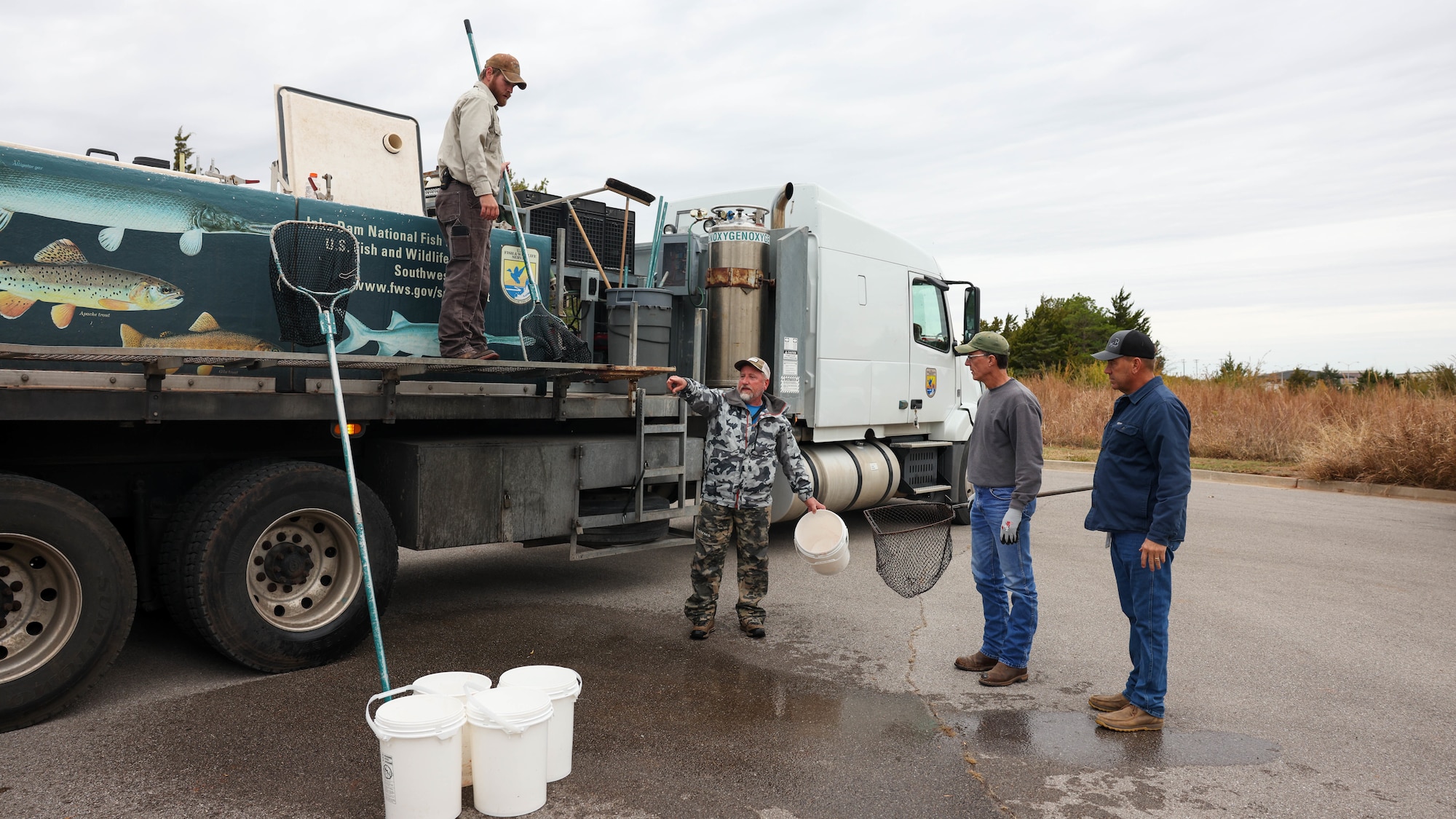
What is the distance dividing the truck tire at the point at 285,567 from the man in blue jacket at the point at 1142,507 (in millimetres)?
3775

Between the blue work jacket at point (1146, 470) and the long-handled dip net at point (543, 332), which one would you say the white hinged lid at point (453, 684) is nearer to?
the long-handled dip net at point (543, 332)

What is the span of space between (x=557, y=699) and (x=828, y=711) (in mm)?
1556

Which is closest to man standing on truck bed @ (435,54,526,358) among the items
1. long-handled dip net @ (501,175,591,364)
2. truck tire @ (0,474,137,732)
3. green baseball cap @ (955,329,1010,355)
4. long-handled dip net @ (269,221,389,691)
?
long-handled dip net @ (501,175,591,364)

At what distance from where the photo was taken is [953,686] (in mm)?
5004

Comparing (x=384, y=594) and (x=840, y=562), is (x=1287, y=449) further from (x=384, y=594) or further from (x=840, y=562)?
(x=384, y=594)

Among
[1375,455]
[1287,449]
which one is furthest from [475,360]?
[1287,449]

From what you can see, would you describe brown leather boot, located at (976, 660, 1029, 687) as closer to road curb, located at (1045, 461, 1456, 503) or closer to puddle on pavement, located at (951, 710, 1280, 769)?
puddle on pavement, located at (951, 710, 1280, 769)

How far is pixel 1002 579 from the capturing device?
5.21 m

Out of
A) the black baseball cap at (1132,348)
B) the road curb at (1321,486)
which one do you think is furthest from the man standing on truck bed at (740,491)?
the road curb at (1321,486)

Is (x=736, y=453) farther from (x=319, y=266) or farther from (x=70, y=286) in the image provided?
(x=70, y=286)

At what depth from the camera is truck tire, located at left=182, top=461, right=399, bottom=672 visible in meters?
4.54

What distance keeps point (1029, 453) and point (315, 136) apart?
4.60m

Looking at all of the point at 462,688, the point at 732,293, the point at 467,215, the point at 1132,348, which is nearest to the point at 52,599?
the point at 462,688

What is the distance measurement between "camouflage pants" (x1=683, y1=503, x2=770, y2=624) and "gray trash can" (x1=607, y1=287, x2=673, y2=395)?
1547mm
